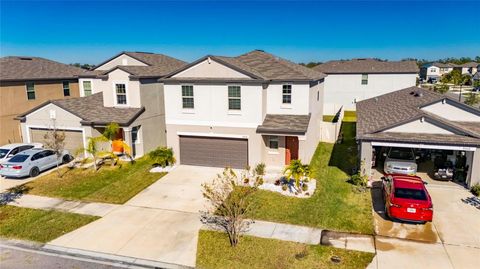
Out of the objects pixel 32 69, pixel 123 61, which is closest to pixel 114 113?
pixel 123 61

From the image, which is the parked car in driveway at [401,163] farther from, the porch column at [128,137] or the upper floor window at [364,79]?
the upper floor window at [364,79]

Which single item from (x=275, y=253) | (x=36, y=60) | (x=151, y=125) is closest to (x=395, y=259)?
(x=275, y=253)

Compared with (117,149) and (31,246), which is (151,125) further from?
(31,246)

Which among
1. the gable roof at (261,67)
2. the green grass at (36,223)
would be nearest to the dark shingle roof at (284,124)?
the gable roof at (261,67)

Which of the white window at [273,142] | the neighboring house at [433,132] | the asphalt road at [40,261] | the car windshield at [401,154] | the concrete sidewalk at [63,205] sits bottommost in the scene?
the asphalt road at [40,261]

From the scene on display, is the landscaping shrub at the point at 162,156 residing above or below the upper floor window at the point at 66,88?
below

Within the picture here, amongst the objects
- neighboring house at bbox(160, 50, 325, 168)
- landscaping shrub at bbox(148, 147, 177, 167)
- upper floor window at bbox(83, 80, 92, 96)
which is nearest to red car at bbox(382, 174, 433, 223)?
neighboring house at bbox(160, 50, 325, 168)
